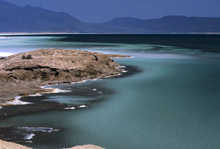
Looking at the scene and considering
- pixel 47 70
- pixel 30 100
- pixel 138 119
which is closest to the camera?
pixel 138 119

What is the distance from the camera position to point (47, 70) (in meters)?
27.2

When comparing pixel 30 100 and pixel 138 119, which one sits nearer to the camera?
pixel 138 119

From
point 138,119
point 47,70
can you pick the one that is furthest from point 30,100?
point 47,70

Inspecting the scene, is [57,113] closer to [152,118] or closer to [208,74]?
[152,118]

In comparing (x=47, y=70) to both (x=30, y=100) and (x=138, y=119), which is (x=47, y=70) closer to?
(x=30, y=100)

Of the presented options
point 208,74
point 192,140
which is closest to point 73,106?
point 192,140

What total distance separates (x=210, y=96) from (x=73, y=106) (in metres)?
9.86

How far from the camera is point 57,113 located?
17078 millimetres

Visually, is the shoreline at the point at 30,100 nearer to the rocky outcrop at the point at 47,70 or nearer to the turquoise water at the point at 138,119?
the rocky outcrop at the point at 47,70

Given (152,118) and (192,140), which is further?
(152,118)

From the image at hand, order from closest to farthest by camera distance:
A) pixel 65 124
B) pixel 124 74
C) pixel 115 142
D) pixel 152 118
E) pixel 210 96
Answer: pixel 115 142 → pixel 65 124 → pixel 152 118 → pixel 210 96 → pixel 124 74

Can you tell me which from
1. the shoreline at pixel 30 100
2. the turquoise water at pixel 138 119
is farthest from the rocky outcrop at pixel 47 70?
the turquoise water at pixel 138 119

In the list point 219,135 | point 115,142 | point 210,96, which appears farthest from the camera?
point 210,96

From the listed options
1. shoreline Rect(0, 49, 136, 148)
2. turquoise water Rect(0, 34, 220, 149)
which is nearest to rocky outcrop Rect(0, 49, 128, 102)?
shoreline Rect(0, 49, 136, 148)
